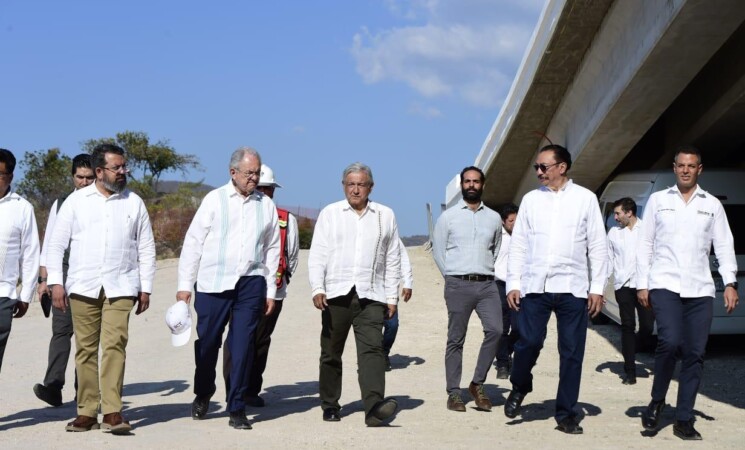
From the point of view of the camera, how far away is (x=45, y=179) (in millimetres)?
40438

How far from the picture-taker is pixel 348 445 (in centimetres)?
744

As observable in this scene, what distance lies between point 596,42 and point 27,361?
28.4 feet

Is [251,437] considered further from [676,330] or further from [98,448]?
[676,330]

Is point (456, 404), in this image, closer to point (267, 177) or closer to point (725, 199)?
point (267, 177)

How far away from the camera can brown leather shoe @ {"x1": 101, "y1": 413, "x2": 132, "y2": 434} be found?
7621mm

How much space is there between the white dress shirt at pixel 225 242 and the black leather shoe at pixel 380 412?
1196 mm

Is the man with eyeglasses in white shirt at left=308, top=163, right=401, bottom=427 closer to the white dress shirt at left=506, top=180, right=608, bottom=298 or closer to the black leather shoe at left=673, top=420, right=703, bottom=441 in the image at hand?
the white dress shirt at left=506, top=180, right=608, bottom=298

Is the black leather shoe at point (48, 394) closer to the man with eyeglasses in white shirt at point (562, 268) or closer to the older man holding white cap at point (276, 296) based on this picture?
the older man holding white cap at point (276, 296)

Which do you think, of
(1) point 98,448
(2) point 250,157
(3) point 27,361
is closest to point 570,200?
(2) point 250,157

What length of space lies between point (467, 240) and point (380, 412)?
1878mm

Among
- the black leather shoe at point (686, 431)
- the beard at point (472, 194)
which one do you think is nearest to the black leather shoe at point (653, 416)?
the black leather shoe at point (686, 431)

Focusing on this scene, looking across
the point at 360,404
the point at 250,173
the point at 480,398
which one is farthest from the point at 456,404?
the point at 250,173

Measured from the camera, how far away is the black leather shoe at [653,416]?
7914mm

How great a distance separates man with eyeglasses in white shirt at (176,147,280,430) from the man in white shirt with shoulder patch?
4.43m
